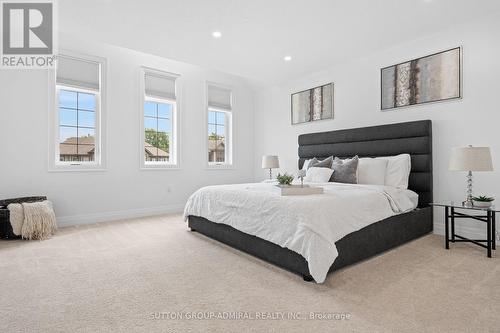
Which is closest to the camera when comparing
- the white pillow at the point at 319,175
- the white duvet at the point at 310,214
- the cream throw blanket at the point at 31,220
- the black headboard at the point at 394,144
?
the white duvet at the point at 310,214

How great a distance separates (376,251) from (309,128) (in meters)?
2.95

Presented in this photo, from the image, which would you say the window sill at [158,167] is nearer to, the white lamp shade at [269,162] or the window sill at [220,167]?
the window sill at [220,167]

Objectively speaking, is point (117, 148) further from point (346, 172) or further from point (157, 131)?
point (346, 172)

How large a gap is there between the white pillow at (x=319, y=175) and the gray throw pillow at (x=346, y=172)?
7cm

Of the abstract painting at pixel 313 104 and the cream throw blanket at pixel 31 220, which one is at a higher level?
the abstract painting at pixel 313 104

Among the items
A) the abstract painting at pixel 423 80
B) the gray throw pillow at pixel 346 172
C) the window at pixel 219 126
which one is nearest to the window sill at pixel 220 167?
the window at pixel 219 126

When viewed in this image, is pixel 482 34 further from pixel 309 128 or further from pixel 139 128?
pixel 139 128

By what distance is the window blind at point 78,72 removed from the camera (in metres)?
Answer: 4.11

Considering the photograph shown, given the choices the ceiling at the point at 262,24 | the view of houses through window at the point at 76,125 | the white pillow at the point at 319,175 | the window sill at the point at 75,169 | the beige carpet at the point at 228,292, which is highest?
the ceiling at the point at 262,24

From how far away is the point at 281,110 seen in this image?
586 cm

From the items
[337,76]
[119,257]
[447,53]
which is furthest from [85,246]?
[447,53]

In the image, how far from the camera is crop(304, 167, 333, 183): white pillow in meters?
3.89
